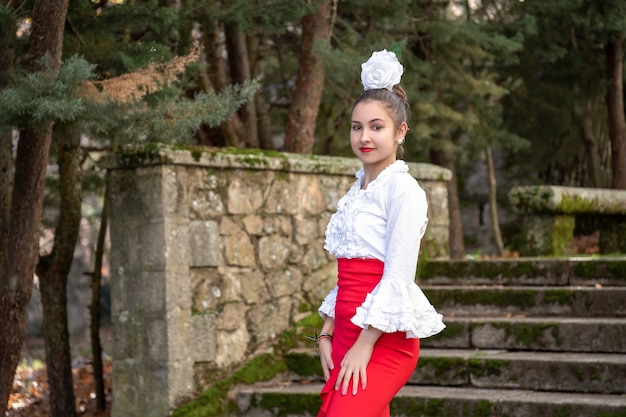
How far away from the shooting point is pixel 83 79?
470 cm

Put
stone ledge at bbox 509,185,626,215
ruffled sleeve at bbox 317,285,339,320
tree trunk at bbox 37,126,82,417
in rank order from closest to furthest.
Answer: ruffled sleeve at bbox 317,285,339,320
tree trunk at bbox 37,126,82,417
stone ledge at bbox 509,185,626,215

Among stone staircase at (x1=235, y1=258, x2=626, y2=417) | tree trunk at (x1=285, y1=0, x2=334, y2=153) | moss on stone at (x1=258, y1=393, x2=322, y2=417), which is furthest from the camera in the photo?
tree trunk at (x1=285, y1=0, x2=334, y2=153)

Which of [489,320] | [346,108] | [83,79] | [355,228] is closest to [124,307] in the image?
[83,79]

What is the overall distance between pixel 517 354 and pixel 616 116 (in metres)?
7.36

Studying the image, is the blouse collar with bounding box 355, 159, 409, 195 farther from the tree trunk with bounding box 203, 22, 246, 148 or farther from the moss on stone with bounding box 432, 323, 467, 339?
the tree trunk with bounding box 203, 22, 246, 148

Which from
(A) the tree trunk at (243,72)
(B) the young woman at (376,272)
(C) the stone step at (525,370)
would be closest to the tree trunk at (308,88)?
(A) the tree trunk at (243,72)

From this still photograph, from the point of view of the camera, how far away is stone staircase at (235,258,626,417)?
17.0 ft

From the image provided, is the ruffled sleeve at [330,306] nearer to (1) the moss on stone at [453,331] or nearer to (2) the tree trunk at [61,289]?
(1) the moss on stone at [453,331]

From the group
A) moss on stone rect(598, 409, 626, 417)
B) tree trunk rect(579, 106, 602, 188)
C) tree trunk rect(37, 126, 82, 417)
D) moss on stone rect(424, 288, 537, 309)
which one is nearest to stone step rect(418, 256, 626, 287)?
moss on stone rect(424, 288, 537, 309)

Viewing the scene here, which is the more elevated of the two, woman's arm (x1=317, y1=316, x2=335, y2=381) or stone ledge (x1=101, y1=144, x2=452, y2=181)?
stone ledge (x1=101, y1=144, x2=452, y2=181)

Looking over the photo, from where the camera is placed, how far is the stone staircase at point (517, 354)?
5.18 metres

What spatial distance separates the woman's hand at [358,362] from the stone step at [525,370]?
267 centimetres

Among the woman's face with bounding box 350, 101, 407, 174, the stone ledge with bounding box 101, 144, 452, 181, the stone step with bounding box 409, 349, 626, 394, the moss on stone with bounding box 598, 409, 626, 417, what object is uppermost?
the stone ledge with bounding box 101, 144, 452, 181

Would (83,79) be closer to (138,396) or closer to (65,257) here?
(138,396)
